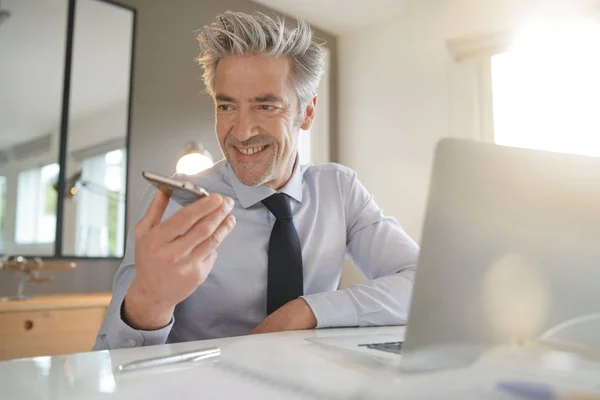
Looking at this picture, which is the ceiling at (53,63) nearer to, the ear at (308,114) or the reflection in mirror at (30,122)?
the reflection in mirror at (30,122)

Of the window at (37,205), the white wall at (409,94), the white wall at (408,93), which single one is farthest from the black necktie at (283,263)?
the white wall at (409,94)

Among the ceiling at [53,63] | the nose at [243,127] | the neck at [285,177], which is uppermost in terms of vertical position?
the ceiling at [53,63]

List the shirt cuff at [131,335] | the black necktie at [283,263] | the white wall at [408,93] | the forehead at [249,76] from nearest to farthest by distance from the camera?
the shirt cuff at [131,335]
the black necktie at [283,263]
the forehead at [249,76]
the white wall at [408,93]

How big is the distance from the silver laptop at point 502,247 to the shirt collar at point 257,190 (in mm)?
839

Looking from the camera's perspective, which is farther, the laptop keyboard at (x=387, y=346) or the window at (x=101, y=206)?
the window at (x=101, y=206)

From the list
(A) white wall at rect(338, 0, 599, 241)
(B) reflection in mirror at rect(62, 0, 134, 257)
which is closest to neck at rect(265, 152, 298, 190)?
(B) reflection in mirror at rect(62, 0, 134, 257)

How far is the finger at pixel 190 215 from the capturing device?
65 cm

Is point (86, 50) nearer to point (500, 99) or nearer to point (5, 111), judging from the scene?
point (5, 111)

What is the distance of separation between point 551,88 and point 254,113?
2.04 m

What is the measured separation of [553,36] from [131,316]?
8.44 ft

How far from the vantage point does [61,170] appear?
211 cm

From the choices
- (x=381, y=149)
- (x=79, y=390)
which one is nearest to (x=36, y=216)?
(x=79, y=390)

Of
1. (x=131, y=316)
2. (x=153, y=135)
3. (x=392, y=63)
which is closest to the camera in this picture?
(x=131, y=316)

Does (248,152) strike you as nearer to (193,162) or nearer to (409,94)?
(193,162)
